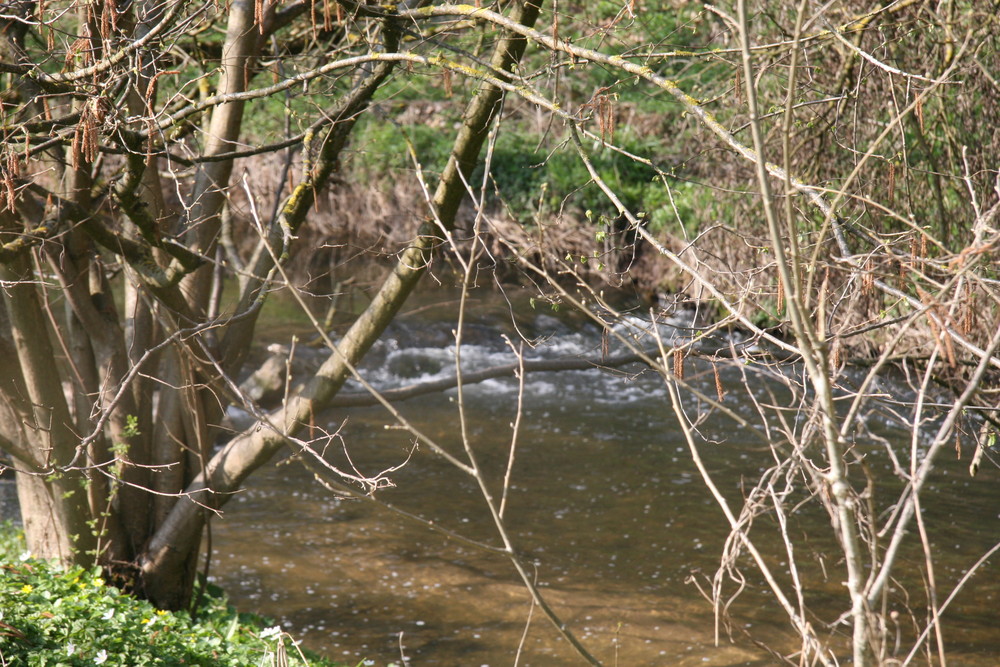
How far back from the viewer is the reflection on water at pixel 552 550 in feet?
19.7

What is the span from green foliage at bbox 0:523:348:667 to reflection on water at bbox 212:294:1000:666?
84 centimetres

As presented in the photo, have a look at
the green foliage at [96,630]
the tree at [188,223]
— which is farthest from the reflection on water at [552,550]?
the tree at [188,223]

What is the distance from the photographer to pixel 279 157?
14.5m

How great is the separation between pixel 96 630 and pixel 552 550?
3939 millimetres

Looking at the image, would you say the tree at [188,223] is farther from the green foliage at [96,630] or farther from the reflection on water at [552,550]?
the reflection on water at [552,550]

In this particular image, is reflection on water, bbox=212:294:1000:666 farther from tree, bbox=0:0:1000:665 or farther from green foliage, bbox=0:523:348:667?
tree, bbox=0:0:1000:665

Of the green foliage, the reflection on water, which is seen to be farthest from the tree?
the reflection on water

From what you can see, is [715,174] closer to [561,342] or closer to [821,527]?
[561,342]

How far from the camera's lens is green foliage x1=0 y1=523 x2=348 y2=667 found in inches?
151

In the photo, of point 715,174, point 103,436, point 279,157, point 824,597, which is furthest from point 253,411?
point 279,157

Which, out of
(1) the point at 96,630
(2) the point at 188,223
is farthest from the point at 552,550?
(2) the point at 188,223

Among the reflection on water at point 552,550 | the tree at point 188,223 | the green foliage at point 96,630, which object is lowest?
the reflection on water at point 552,550

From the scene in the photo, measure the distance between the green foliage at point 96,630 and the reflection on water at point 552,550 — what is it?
33.1 inches

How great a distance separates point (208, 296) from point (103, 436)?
1.08 metres
